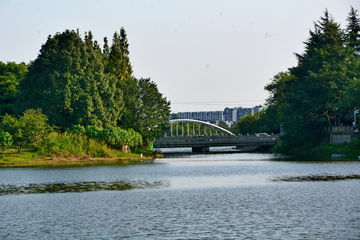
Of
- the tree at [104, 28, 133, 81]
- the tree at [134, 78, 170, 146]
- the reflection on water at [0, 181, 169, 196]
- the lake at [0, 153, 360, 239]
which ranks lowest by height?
the lake at [0, 153, 360, 239]

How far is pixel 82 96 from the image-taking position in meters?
68.8

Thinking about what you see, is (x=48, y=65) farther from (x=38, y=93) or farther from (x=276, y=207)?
(x=276, y=207)

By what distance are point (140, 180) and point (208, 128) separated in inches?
5071

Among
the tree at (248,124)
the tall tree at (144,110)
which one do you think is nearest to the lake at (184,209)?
the tall tree at (144,110)

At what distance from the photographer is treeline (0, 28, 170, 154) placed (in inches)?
2704

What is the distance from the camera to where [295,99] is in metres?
77.3

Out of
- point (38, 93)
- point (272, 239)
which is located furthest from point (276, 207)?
point (38, 93)

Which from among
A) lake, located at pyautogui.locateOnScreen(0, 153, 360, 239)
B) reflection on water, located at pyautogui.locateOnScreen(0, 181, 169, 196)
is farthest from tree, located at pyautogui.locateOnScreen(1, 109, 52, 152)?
reflection on water, located at pyautogui.locateOnScreen(0, 181, 169, 196)

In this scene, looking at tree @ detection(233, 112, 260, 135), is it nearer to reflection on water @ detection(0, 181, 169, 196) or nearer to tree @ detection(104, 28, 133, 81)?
tree @ detection(104, 28, 133, 81)

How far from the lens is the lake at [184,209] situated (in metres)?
16.8

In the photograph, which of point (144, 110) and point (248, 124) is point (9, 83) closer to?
point (144, 110)

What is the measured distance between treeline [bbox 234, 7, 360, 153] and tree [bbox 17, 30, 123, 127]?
30.3 m

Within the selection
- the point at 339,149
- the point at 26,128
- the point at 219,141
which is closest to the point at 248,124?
the point at 219,141

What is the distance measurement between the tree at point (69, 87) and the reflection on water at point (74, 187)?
3451 cm
